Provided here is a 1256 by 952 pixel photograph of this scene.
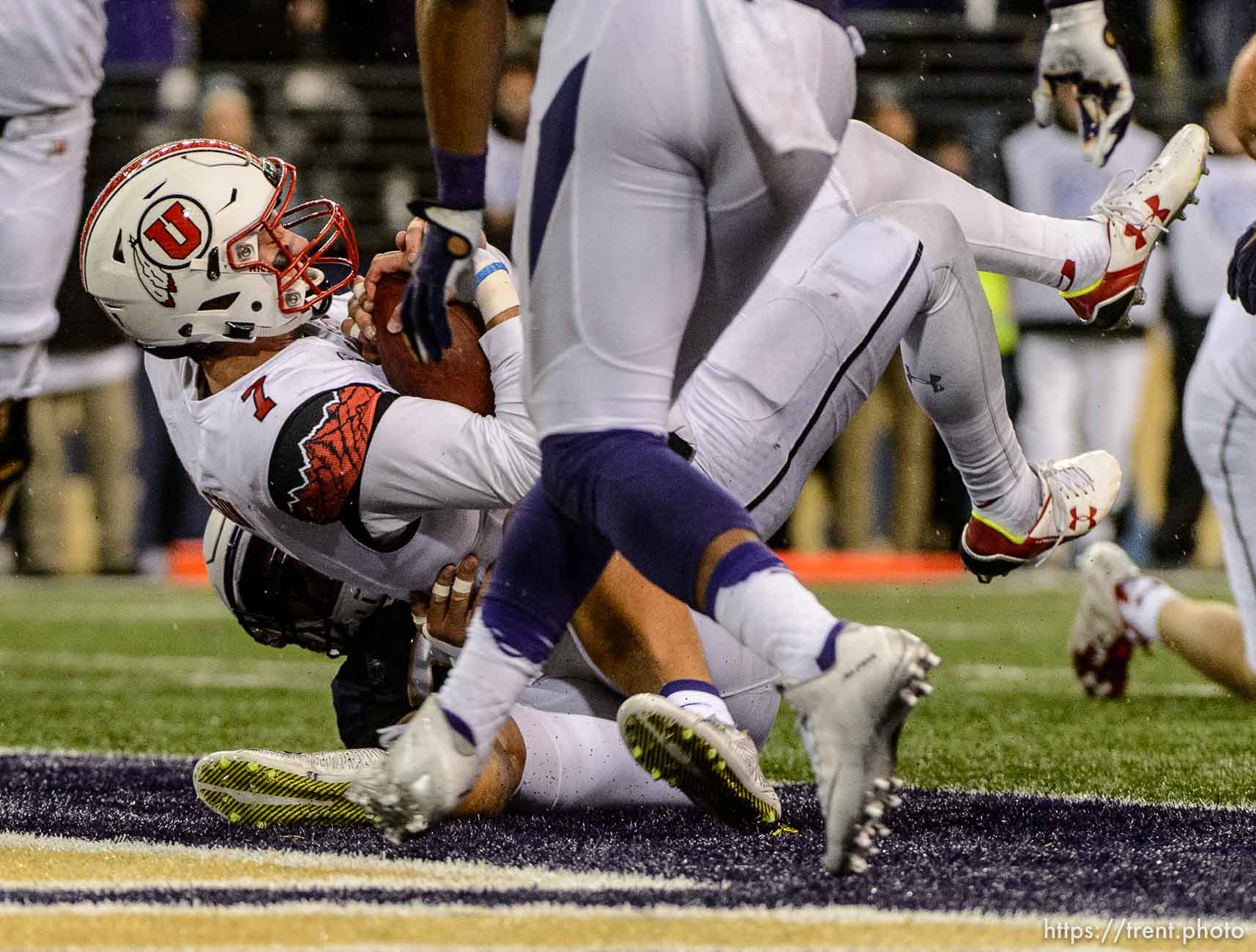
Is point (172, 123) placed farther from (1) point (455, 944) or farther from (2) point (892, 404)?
(1) point (455, 944)

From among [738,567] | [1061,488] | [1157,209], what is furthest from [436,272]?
[1157,209]

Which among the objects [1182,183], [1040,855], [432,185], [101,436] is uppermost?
[1182,183]

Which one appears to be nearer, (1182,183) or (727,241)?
(727,241)

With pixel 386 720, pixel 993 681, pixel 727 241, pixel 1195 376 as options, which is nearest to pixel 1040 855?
pixel 727 241

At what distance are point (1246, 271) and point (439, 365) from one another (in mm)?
1280

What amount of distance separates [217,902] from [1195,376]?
7.78ft

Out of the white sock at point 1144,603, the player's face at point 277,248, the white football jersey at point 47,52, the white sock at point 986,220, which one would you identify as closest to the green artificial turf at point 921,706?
the white sock at point 1144,603

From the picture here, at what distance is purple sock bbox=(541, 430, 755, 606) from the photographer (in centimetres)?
192

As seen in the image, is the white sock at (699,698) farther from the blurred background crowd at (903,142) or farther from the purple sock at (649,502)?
the blurred background crowd at (903,142)

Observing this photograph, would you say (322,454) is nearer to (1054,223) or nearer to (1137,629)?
(1054,223)

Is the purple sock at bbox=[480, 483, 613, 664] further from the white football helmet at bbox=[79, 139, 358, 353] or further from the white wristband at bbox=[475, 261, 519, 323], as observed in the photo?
the white football helmet at bbox=[79, 139, 358, 353]

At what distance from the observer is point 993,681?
15.3 feet

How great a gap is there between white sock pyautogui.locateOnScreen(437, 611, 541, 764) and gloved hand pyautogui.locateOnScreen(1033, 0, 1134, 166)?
1.25 m

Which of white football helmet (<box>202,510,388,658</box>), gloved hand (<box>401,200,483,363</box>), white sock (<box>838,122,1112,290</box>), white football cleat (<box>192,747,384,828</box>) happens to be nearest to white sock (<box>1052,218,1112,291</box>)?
white sock (<box>838,122,1112,290</box>)
